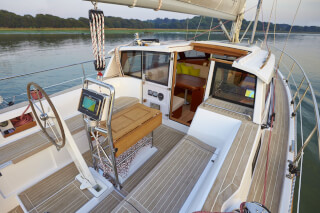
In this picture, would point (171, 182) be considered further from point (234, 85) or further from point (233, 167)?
point (234, 85)

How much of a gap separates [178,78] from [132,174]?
356cm

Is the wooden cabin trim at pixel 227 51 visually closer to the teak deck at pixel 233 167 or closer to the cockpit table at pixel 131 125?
the teak deck at pixel 233 167

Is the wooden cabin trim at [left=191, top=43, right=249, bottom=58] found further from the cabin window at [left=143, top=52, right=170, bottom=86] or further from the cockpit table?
the cockpit table

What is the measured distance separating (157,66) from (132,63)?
32.7 inches

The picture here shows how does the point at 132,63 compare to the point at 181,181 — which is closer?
the point at 181,181

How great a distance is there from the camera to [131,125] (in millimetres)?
2830

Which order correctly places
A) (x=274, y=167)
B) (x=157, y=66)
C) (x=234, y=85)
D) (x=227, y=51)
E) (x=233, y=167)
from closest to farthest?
(x=233, y=167), (x=274, y=167), (x=234, y=85), (x=227, y=51), (x=157, y=66)

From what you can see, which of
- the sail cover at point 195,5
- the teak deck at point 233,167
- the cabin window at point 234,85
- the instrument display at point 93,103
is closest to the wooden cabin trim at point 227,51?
the cabin window at point 234,85

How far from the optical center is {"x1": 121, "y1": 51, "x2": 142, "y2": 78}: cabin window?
4498mm

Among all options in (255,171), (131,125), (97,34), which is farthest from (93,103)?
(255,171)

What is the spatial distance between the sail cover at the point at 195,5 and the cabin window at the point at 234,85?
1073mm

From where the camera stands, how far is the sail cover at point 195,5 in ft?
6.21

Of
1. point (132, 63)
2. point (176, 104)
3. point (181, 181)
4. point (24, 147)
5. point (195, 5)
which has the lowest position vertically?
point (181, 181)

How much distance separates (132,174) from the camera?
3.14 meters
